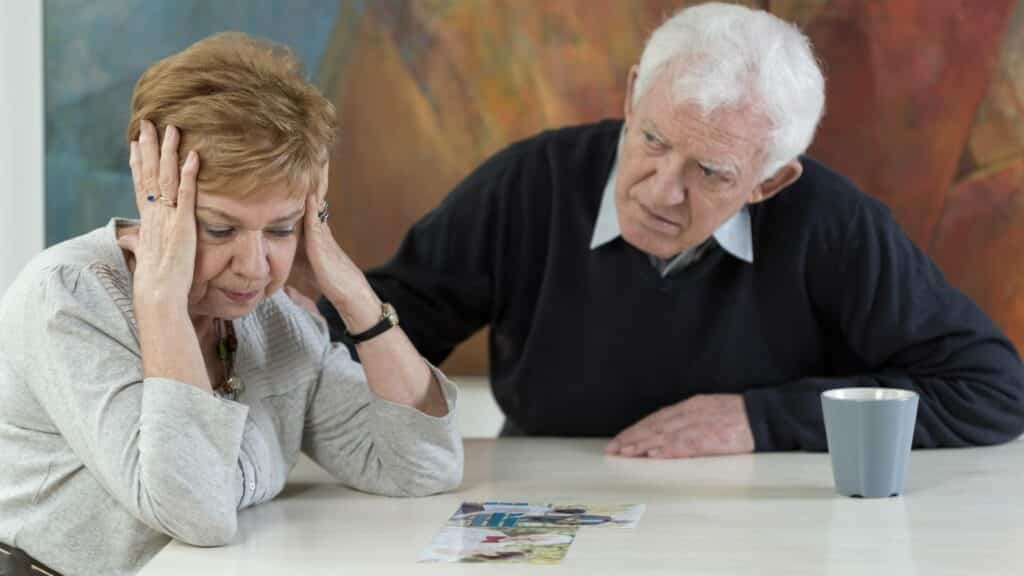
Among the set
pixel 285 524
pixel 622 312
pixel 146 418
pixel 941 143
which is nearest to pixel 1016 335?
pixel 941 143

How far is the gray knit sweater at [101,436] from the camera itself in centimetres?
148

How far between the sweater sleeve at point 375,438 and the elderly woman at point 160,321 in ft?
0.49

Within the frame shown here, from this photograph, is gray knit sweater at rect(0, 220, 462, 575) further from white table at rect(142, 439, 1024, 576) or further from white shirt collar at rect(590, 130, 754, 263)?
white shirt collar at rect(590, 130, 754, 263)

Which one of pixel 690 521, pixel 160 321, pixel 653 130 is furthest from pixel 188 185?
pixel 653 130

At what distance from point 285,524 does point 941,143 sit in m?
1.47

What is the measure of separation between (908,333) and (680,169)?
17.5 inches

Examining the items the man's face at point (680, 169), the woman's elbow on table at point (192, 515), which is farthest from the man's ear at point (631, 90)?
the woman's elbow on table at point (192, 515)

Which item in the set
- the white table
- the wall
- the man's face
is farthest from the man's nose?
the wall

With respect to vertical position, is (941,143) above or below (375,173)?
above

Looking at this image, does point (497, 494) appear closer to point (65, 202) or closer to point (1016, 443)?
point (1016, 443)

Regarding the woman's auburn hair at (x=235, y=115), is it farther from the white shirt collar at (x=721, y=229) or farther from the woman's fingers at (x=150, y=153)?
the white shirt collar at (x=721, y=229)

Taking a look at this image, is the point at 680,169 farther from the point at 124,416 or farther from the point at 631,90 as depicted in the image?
the point at 124,416

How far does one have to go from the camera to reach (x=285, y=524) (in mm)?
1613

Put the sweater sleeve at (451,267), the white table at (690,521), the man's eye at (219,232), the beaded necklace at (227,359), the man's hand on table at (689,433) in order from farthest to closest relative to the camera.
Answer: the sweater sleeve at (451,267) → the man's hand on table at (689,433) → the beaded necklace at (227,359) → the man's eye at (219,232) → the white table at (690,521)
